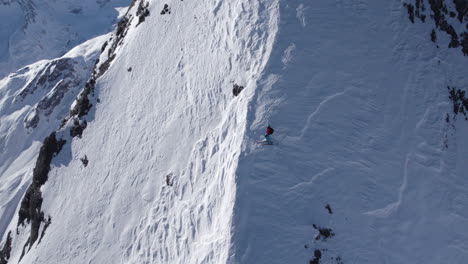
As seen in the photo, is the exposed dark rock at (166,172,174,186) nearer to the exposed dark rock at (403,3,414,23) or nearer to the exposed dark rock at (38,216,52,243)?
the exposed dark rock at (38,216,52,243)

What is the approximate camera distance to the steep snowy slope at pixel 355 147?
16703 mm

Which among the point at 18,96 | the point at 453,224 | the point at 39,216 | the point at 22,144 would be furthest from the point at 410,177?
the point at 18,96

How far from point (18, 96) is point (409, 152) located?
120043 millimetres

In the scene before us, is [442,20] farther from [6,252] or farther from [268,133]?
[6,252]

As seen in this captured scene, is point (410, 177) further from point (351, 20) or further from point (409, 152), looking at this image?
point (351, 20)

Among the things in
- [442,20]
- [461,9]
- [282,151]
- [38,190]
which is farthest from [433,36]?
[38,190]

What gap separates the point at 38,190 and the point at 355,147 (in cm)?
2747

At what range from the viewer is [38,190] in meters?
34.4

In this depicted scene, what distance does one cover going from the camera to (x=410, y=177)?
62.5 ft

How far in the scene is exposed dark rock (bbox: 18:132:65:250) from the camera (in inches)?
1277

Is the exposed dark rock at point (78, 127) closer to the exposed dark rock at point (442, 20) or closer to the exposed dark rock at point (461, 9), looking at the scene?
the exposed dark rock at point (442, 20)

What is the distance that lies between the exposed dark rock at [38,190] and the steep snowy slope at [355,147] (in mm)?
21946

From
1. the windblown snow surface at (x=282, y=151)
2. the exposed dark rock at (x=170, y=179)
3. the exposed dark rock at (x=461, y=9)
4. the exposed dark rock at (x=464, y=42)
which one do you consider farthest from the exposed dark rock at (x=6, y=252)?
the exposed dark rock at (x=461, y=9)

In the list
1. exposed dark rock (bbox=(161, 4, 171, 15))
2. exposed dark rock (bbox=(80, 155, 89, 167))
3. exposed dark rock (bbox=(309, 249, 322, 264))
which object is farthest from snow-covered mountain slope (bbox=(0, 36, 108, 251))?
exposed dark rock (bbox=(309, 249, 322, 264))
